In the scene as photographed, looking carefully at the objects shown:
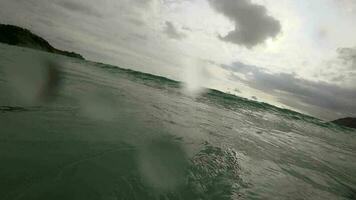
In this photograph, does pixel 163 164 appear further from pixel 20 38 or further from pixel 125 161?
pixel 20 38

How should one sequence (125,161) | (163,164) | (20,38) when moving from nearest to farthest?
(125,161) < (163,164) < (20,38)

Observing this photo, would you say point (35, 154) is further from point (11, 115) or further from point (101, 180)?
point (11, 115)

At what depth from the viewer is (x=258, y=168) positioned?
564cm

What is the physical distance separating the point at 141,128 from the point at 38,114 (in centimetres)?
226

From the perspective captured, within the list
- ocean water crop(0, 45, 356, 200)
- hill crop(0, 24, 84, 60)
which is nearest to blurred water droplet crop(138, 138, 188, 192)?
ocean water crop(0, 45, 356, 200)

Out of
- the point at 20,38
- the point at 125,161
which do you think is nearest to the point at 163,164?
the point at 125,161

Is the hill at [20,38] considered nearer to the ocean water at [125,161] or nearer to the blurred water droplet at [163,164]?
the ocean water at [125,161]

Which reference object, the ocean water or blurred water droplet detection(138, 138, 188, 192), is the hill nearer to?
the ocean water

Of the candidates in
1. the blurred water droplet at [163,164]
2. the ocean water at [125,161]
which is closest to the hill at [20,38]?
the ocean water at [125,161]

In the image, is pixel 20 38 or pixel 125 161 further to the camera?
pixel 20 38

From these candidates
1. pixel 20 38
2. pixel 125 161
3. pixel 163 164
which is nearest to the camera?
pixel 125 161

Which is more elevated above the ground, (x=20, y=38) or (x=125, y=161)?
(x=20, y=38)

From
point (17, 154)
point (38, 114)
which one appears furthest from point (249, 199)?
point (38, 114)

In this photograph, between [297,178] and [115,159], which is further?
[297,178]
